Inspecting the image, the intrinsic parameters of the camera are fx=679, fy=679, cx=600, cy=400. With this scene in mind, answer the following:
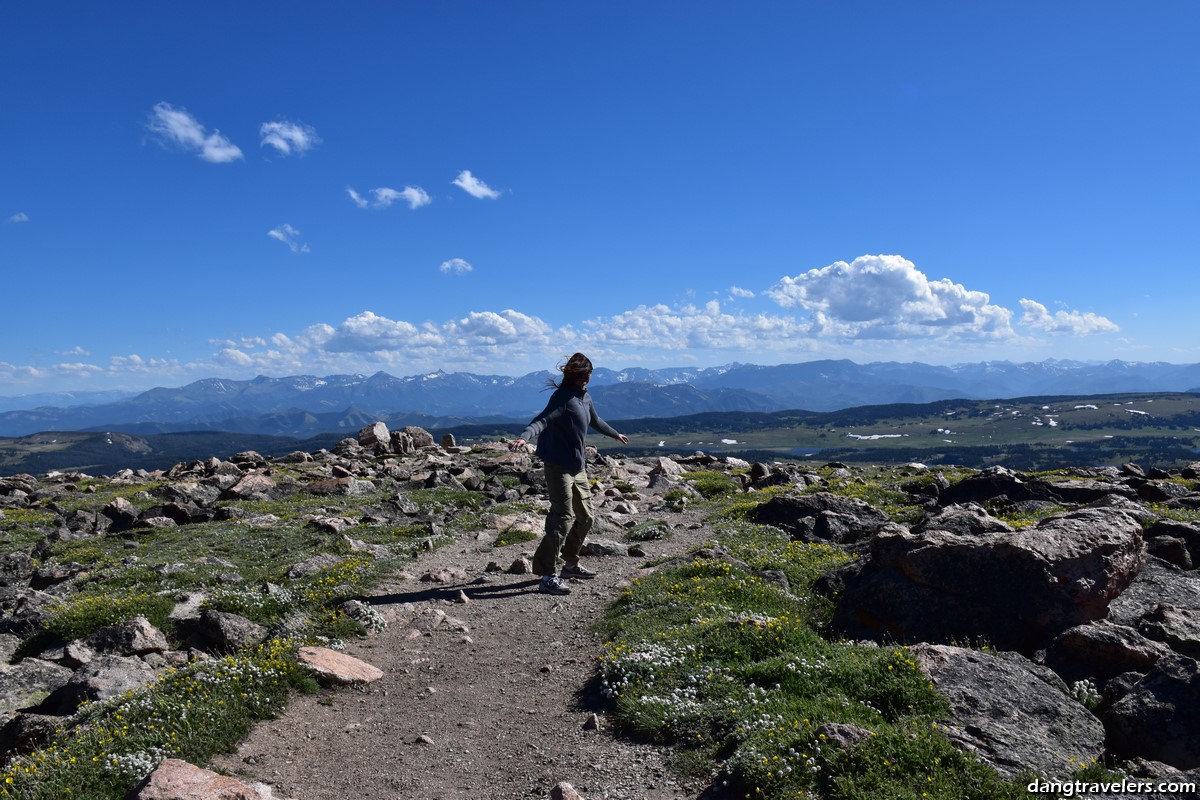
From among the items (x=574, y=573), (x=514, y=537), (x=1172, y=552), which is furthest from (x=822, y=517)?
(x=514, y=537)

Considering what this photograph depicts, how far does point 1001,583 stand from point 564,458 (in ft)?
30.0

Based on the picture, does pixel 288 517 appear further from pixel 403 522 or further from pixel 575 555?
pixel 575 555

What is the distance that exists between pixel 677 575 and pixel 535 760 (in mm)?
7939

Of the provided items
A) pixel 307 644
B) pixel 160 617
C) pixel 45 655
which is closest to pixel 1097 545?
pixel 307 644

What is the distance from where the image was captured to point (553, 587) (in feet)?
55.5

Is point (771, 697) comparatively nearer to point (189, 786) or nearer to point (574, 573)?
point (189, 786)

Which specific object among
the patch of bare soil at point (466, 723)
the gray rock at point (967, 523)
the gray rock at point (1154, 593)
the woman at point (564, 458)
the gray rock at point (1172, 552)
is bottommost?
the patch of bare soil at point (466, 723)

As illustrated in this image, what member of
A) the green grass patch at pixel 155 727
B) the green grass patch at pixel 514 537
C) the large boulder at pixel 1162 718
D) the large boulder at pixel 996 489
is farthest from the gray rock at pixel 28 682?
the large boulder at pixel 996 489

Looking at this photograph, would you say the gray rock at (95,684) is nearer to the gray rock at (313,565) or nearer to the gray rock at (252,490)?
the gray rock at (313,565)

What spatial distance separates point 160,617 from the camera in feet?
48.9

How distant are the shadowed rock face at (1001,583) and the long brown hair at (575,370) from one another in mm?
7675

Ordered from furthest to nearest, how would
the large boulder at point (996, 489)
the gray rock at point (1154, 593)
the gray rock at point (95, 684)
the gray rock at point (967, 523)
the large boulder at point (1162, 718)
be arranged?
the large boulder at point (996, 489) < the gray rock at point (967, 523) < the gray rock at point (1154, 593) < the gray rock at point (95, 684) < the large boulder at point (1162, 718)

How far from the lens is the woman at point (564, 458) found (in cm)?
1584

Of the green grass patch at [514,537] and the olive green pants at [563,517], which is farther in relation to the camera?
the green grass patch at [514,537]
